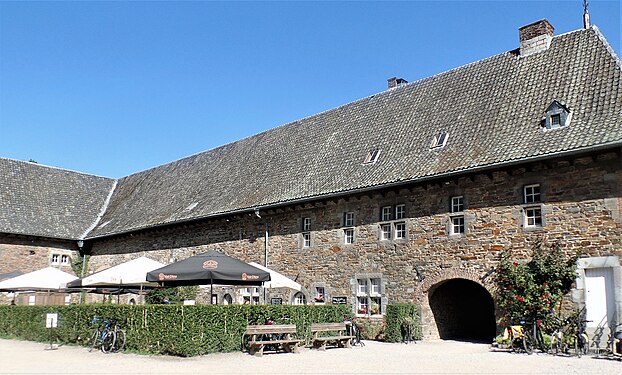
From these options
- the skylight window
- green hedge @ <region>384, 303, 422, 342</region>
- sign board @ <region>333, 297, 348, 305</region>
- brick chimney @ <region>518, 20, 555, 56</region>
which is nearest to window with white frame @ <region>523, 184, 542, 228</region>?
green hedge @ <region>384, 303, 422, 342</region>

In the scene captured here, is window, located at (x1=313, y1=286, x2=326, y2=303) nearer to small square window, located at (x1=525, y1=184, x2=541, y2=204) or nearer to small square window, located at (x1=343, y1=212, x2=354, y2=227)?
small square window, located at (x1=343, y1=212, x2=354, y2=227)

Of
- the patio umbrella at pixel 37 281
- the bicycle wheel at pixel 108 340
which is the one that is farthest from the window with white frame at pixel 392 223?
the patio umbrella at pixel 37 281

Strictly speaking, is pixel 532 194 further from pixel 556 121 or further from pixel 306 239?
pixel 306 239

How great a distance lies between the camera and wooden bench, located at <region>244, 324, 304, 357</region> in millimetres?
12492

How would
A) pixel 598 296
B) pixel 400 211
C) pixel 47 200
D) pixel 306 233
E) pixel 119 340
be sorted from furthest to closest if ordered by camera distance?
pixel 47 200, pixel 306 233, pixel 400 211, pixel 119 340, pixel 598 296

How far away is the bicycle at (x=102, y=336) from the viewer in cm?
1318

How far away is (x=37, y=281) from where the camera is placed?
18188mm

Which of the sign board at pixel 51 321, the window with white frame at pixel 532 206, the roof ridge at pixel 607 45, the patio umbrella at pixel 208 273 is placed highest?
the roof ridge at pixel 607 45

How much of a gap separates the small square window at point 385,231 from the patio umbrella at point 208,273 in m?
4.54

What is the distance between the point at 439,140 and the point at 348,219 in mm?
3788

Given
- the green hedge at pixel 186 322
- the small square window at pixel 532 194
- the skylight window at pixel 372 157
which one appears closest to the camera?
the green hedge at pixel 186 322

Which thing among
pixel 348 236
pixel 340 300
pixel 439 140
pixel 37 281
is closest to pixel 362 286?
pixel 340 300

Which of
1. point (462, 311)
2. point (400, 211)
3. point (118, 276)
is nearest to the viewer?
point (118, 276)

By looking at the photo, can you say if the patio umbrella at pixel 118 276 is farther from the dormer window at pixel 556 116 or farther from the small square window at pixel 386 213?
the dormer window at pixel 556 116
